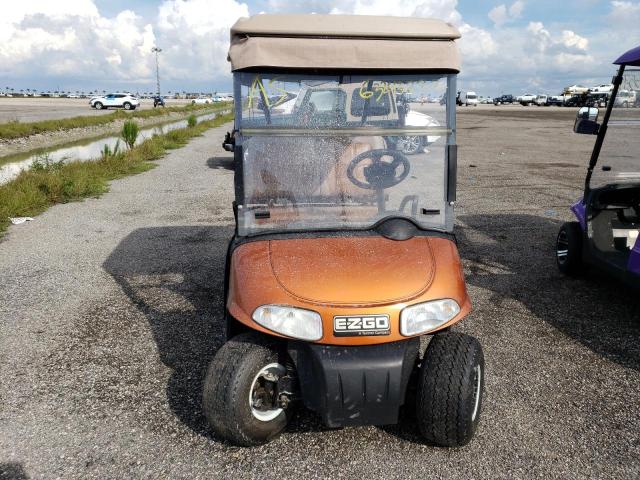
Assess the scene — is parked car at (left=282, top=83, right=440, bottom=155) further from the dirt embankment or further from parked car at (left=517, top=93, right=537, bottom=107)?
parked car at (left=517, top=93, right=537, bottom=107)

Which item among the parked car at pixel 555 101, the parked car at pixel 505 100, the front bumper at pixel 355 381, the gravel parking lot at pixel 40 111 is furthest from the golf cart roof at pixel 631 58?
the parked car at pixel 505 100

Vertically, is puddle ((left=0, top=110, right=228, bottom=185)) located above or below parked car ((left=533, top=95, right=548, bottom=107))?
below

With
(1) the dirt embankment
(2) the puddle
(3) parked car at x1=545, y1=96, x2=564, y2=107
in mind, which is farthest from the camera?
(3) parked car at x1=545, y1=96, x2=564, y2=107

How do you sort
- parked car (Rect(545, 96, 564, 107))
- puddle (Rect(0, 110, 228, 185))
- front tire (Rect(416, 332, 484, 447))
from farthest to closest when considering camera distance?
parked car (Rect(545, 96, 564, 107))
puddle (Rect(0, 110, 228, 185))
front tire (Rect(416, 332, 484, 447))

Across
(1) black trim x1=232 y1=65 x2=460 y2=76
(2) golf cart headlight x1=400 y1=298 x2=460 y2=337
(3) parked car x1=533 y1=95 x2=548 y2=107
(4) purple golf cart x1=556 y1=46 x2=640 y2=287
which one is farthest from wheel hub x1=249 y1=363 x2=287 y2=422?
(3) parked car x1=533 y1=95 x2=548 y2=107

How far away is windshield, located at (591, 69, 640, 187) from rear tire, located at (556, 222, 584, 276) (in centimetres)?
50

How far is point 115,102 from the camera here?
176ft

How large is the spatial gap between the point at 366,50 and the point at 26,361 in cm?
308

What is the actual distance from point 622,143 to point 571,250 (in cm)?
110

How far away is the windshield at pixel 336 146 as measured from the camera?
9.80ft

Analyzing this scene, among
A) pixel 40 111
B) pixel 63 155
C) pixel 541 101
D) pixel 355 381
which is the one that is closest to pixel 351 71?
pixel 355 381

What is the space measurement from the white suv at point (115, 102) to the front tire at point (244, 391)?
185 feet

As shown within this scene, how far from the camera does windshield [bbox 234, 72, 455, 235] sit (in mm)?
2988

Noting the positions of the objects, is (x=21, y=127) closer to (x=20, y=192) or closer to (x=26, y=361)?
(x=20, y=192)
